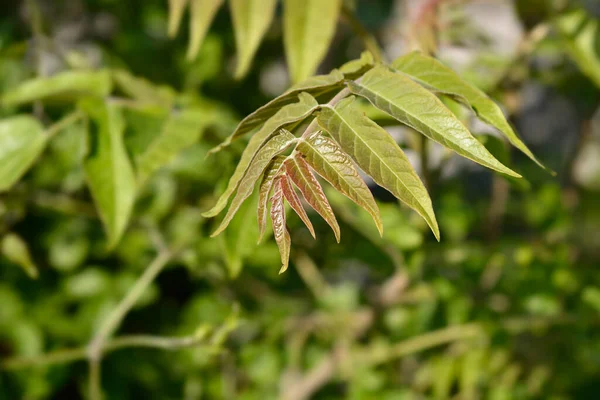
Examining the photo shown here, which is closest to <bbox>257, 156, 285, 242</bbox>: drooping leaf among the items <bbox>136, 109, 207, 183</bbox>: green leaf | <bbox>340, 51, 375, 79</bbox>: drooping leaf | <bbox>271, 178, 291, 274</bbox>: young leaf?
<bbox>271, 178, 291, 274</bbox>: young leaf

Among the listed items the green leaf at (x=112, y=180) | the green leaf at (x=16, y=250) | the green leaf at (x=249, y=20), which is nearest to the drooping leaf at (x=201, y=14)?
the green leaf at (x=249, y=20)

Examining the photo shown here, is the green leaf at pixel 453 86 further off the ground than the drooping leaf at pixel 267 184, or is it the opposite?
the drooping leaf at pixel 267 184

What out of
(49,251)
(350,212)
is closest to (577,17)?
(350,212)

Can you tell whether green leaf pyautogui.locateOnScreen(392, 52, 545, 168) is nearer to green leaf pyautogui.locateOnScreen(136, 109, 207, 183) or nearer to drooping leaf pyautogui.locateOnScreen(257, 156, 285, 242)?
drooping leaf pyautogui.locateOnScreen(257, 156, 285, 242)

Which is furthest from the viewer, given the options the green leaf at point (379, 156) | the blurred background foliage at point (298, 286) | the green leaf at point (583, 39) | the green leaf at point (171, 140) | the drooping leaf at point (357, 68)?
the blurred background foliage at point (298, 286)

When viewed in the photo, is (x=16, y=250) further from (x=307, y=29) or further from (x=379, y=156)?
(x=379, y=156)

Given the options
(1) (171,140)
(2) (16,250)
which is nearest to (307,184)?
(1) (171,140)

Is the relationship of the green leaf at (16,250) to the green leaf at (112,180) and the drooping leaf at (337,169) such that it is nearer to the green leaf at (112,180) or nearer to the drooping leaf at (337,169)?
the green leaf at (112,180)
